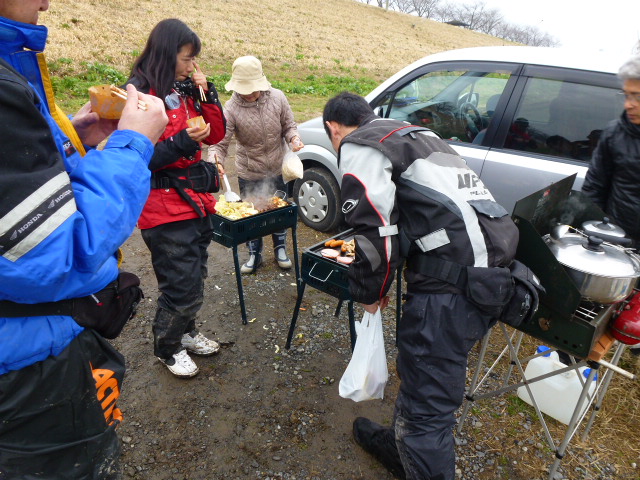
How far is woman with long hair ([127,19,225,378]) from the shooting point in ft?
7.75

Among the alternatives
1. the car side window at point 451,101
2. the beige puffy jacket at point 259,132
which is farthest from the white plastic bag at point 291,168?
the car side window at point 451,101

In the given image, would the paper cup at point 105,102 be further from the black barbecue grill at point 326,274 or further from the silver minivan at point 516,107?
the silver minivan at point 516,107

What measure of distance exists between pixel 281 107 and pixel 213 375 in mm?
2469

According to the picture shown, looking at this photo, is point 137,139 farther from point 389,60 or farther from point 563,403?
point 389,60

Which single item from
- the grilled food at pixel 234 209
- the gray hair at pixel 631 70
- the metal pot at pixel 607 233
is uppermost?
the gray hair at pixel 631 70

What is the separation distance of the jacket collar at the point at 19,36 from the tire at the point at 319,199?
378 cm

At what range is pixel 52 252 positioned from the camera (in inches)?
41.2

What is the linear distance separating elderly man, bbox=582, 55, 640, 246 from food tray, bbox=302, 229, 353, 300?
72.0 inches

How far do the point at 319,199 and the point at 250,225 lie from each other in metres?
1.76

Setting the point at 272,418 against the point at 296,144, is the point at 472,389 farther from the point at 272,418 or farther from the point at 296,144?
the point at 296,144

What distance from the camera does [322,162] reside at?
485cm

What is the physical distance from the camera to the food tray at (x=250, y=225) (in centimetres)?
329

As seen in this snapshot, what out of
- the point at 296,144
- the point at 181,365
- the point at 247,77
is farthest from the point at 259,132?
the point at 181,365

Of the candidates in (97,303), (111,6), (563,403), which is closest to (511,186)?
(563,403)
